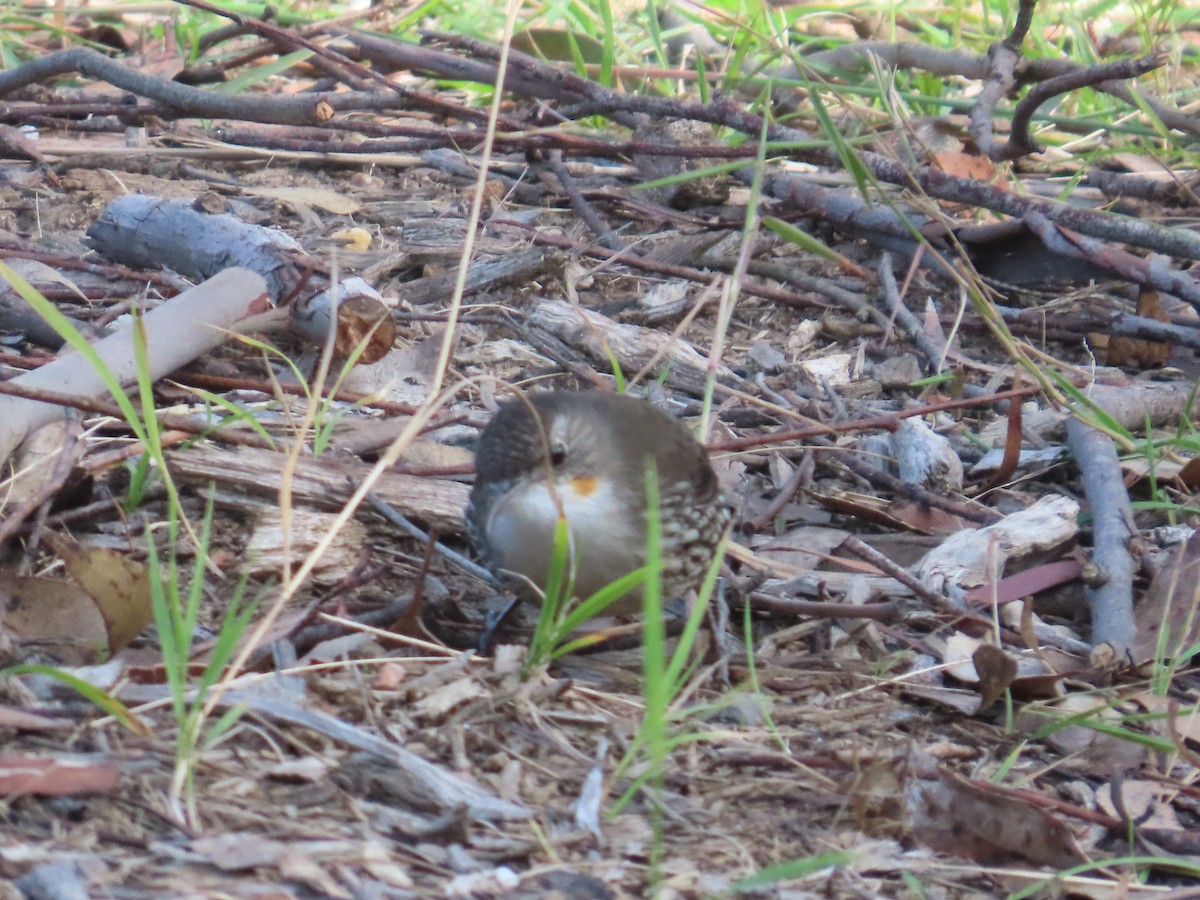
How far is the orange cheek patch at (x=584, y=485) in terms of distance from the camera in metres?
3.33

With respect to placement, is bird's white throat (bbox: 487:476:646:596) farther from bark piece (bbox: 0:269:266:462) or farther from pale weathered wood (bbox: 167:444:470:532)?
bark piece (bbox: 0:269:266:462)

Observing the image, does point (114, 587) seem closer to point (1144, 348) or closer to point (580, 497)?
point (580, 497)

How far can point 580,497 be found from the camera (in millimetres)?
3322

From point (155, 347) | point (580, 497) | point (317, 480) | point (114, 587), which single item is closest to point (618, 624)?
point (580, 497)

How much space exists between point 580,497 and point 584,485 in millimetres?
39

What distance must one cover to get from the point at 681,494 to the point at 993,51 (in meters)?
3.07

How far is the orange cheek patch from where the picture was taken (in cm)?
333

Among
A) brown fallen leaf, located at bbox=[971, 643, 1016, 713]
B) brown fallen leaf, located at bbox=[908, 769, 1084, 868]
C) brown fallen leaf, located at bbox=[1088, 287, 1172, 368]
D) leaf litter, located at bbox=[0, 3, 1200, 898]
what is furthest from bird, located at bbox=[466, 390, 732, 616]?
brown fallen leaf, located at bbox=[1088, 287, 1172, 368]

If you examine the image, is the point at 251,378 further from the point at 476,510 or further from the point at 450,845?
the point at 450,845

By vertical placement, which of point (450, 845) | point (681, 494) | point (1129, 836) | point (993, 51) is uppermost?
point (993, 51)

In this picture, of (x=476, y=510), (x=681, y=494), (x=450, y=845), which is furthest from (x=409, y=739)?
(x=681, y=494)

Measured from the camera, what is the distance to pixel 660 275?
5.71m

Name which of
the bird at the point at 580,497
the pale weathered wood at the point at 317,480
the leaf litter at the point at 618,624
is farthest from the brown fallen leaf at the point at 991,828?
the pale weathered wood at the point at 317,480

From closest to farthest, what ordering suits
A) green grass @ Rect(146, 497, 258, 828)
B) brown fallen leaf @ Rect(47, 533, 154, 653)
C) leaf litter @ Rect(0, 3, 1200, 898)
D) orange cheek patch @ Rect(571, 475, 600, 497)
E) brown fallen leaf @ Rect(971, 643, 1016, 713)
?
green grass @ Rect(146, 497, 258, 828), leaf litter @ Rect(0, 3, 1200, 898), brown fallen leaf @ Rect(47, 533, 154, 653), brown fallen leaf @ Rect(971, 643, 1016, 713), orange cheek patch @ Rect(571, 475, 600, 497)
